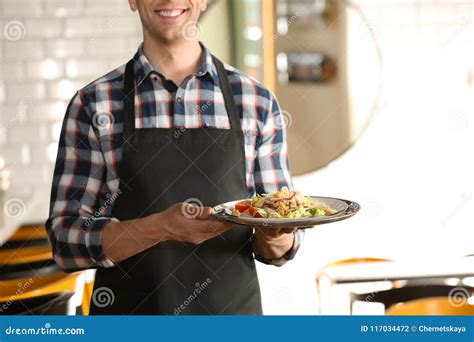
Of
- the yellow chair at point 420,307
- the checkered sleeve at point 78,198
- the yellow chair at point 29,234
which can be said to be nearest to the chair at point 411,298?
the yellow chair at point 420,307

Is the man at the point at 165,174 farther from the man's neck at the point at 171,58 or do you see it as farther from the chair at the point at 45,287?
the chair at the point at 45,287

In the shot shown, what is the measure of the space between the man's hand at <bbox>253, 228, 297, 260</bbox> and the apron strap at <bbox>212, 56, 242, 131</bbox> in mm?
204

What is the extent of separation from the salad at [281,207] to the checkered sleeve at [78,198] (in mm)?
253

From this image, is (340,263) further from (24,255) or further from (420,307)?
(24,255)

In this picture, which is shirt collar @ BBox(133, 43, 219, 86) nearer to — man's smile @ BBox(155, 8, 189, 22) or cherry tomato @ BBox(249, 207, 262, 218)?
man's smile @ BBox(155, 8, 189, 22)

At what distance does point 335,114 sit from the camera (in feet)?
4.44

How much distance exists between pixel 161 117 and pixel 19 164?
38 centimetres

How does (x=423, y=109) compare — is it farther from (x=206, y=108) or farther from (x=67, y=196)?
(x=67, y=196)

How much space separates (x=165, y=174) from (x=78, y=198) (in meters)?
0.16

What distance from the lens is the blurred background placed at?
4.36ft

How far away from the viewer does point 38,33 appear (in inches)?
52.5

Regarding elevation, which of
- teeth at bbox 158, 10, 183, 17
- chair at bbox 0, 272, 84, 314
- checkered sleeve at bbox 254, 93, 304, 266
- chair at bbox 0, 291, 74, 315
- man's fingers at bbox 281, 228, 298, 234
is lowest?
chair at bbox 0, 291, 74, 315

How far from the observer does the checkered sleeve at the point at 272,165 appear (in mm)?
1184

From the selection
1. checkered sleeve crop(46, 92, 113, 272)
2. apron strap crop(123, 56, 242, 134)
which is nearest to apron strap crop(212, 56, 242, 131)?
apron strap crop(123, 56, 242, 134)
